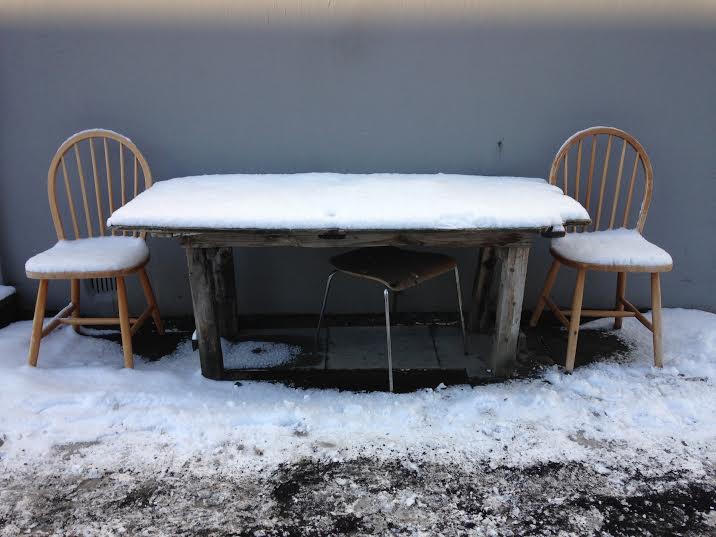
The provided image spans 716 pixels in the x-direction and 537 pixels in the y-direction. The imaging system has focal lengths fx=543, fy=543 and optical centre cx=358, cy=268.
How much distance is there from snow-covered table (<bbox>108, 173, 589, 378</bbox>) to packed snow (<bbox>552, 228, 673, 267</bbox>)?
0.31 m

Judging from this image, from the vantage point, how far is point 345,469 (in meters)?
1.94

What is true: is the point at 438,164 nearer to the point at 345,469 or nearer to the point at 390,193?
the point at 390,193

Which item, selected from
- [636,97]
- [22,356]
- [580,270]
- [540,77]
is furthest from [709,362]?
[22,356]

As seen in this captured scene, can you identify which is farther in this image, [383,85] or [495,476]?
[383,85]

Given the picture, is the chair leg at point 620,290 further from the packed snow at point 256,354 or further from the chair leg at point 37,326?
the chair leg at point 37,326

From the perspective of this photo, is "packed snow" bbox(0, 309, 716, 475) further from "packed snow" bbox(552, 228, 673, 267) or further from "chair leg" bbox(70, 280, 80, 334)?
"packed snow" bbox(552, 228, 673, 267)

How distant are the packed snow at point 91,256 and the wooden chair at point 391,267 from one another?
36.1 inches

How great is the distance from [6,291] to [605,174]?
3263 millimetres

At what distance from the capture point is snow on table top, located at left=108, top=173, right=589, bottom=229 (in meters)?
2.00

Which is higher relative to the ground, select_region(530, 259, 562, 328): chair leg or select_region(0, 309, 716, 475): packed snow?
select_region(530, 259, 562, 328): chair leg

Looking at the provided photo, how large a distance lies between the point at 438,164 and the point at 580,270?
0.91 m

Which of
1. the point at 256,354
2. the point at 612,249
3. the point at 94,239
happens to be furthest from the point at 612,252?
the point at 94,239

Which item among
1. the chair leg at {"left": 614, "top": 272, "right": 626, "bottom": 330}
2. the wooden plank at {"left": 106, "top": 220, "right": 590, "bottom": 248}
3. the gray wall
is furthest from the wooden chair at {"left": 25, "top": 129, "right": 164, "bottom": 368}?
the chair leg at {"left": 614, "top": 272, "right": 626, "bottom": 330}

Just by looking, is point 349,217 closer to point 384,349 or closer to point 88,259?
point 384,349
